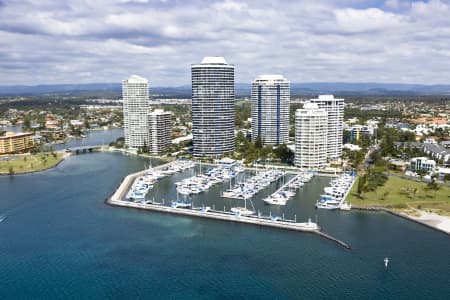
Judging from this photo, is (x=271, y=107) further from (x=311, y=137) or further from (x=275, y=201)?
(x=275, y=201)

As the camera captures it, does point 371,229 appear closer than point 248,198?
Yes

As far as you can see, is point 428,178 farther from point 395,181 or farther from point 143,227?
point 143,227

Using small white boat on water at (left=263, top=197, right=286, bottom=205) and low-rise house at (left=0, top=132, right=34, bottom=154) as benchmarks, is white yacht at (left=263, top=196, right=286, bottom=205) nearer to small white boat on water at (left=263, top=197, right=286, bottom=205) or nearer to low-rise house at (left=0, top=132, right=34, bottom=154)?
small white boat on water at (left=263, top=197, right=286, bottom=205)

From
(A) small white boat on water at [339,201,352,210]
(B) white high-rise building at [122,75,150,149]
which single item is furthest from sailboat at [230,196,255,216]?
(B) white high-rise building at [122,75,150,149]

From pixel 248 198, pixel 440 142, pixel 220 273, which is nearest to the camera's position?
pixel 220 273

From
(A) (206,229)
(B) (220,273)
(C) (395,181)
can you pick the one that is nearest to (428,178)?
(C) (395,181)

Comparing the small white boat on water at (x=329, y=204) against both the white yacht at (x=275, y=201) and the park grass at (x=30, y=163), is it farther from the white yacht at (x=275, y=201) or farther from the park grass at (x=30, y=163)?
the park grass at (x=30, y=163)

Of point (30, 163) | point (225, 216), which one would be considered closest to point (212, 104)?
point (30, 163)
